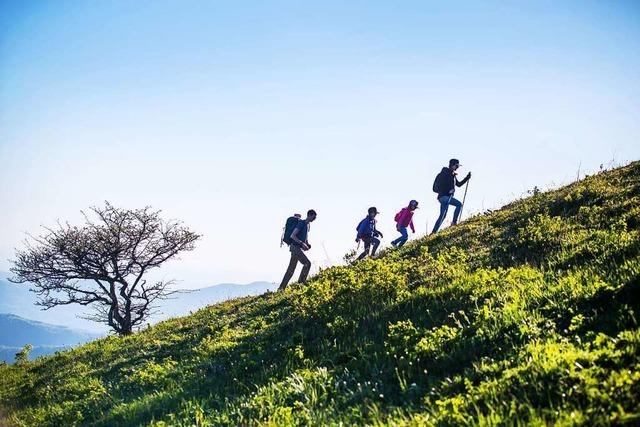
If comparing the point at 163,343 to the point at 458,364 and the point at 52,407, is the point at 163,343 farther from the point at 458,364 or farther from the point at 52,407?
the point at 458,364

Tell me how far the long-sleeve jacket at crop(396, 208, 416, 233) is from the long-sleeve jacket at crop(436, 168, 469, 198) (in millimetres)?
1516

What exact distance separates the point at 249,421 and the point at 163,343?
9325 millimetres

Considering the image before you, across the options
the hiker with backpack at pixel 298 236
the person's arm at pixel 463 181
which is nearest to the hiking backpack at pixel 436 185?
the person's arm at pixel 463 181

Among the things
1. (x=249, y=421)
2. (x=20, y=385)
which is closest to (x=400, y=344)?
(x=249, y=421)

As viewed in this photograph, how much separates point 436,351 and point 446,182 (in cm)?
1302

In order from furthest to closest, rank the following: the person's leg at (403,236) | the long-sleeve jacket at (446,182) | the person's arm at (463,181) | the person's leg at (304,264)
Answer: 1. the person's arm at (463,181)
2. the person's leg at (403,236)
3. the long-sleeve jacket at (446,182)
4. the person's leg at (304,264)

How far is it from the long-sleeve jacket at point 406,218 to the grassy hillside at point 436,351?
585 cm

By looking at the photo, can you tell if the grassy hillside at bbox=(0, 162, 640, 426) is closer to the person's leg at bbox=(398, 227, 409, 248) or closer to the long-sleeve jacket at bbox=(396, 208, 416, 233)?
the person's leg at bbox=(398, 227, 409, 248)

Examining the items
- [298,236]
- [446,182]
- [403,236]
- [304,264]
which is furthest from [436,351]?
[446,182]

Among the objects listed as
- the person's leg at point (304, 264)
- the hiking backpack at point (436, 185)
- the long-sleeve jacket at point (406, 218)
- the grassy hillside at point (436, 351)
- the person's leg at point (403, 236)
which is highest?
the hiking backpack at point (436, 185)

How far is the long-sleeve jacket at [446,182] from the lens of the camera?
17.4 meters

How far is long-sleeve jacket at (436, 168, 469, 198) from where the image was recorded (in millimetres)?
17375

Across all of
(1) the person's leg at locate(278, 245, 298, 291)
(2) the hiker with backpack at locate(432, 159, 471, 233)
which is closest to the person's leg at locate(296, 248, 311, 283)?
(1) the person's leg at locate(278, 245, 298, 291)

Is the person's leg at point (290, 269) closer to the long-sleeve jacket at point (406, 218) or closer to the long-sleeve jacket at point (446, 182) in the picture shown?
the long-sleeve jacket at point (406, 218)
